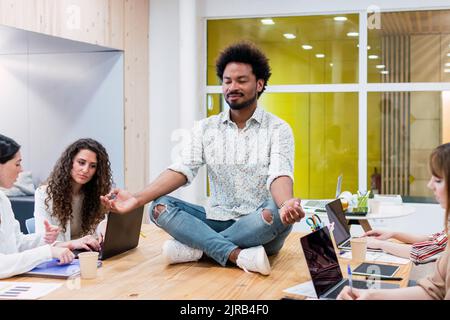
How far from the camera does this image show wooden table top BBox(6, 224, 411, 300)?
202cm

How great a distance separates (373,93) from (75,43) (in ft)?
8.88

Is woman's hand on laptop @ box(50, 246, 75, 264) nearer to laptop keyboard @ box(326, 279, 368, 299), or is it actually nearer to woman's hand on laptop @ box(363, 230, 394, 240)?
laptop keyboard @ box(326, 279, 368, 299)

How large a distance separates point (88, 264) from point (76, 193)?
0.77 m

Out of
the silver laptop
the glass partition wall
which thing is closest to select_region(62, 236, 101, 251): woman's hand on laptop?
the silver laptop

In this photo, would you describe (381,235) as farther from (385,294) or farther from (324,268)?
(385,294)

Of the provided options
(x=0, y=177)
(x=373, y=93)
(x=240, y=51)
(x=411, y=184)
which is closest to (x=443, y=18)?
(x=373, y=93)

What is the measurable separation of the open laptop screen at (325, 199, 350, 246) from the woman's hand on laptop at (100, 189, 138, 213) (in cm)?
88

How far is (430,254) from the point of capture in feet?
7.65

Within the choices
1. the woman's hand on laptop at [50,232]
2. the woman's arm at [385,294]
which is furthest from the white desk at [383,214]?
the woman's arm at [385,294]

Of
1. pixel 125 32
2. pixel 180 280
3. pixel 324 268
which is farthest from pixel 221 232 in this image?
pixel 125 32

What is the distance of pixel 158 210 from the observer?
8.44 ft

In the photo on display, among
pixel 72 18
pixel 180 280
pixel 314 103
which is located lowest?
pixel 180 280

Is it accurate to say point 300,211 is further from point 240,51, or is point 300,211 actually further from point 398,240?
point 240,51
